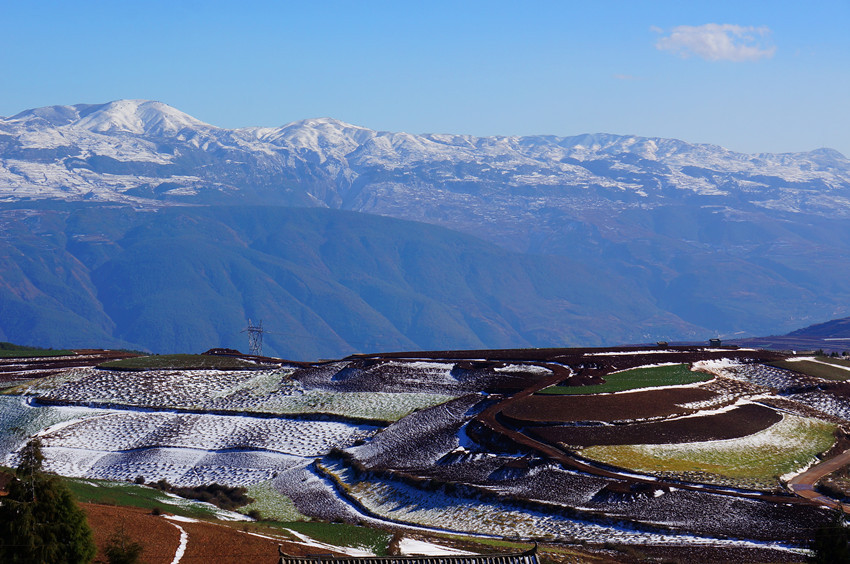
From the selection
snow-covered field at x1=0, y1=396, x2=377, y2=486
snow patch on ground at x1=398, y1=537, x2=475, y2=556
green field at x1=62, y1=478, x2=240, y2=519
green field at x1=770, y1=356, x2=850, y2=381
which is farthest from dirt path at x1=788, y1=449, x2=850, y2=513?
green field at x1=62, y1=478, x2=240, y2=519

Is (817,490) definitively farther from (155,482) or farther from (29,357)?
(29,357)

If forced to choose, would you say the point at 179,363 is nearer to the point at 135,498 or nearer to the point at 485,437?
the point at 485,437

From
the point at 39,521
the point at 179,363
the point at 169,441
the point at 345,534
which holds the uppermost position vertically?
the point at 39,521

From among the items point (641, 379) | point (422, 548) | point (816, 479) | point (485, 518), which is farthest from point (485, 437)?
point (422, 548)

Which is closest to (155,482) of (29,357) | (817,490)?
(817,490)

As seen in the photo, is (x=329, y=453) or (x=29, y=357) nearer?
(x=329, y=453)

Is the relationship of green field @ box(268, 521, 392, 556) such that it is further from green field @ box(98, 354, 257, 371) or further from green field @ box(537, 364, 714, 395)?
green field @ box(98, 354, 257, 371)

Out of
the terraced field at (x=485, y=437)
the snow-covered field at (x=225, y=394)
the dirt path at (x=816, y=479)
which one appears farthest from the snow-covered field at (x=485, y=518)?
the snow-covered field at (x=225, y=394)
